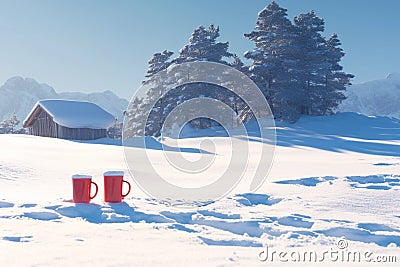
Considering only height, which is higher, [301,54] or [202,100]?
[301,54]

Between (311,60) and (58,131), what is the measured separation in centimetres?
2347

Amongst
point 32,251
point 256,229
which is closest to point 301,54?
point 256,229

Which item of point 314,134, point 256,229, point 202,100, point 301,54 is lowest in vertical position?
point 256,229

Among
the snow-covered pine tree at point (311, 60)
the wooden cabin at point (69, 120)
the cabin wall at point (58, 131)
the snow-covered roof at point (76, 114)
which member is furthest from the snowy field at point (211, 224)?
the snow-covered pine tree at point (311, 60)

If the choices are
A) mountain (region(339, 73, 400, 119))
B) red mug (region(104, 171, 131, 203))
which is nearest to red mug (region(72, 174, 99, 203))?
red mug (region(104, 171, 131, 203))

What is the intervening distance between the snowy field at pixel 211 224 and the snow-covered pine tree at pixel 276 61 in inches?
781

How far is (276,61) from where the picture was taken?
30.9m

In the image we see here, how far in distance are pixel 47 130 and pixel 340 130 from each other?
998 inches

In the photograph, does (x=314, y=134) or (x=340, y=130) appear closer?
(x=314, y=134)

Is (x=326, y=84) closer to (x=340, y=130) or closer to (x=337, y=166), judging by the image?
(x=340, y=130)

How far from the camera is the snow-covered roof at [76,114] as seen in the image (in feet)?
104

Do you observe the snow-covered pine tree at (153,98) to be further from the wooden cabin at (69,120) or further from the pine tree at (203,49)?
the wooden cabin at (69,120)

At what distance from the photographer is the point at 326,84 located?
118ft

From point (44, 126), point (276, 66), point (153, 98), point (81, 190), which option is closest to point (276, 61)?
point (276, 66)
